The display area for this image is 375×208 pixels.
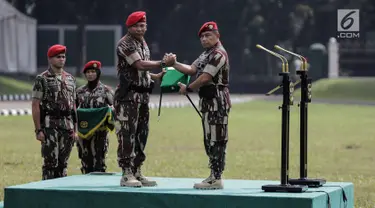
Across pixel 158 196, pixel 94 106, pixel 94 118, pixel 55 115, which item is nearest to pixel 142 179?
pixel 158 196

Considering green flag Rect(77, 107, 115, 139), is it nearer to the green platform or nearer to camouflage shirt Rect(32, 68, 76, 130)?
camouflage shirt Rect(32, 68, 76, 130)

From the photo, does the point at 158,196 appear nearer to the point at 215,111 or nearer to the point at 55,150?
the point at 215,111

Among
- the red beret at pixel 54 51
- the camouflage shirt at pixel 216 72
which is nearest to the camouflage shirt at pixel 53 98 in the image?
the red beret at pixel 54 51

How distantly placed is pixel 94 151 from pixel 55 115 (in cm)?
167

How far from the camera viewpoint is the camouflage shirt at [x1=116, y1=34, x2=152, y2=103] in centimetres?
1146

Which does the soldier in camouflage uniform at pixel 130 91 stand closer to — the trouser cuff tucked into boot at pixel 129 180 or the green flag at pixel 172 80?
the trouser cuff tucked into boot at pixel 129 180

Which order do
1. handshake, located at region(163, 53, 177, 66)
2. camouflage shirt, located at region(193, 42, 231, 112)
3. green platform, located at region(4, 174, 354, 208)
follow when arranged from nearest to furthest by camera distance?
green platform, located at region(4, 174, 354, 208) → camouflage shirt, located at region(193, 42, 231, 112) → handshake, located at region(163, 53, 177, 66)

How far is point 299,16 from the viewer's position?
79.3m

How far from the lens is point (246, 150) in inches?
998

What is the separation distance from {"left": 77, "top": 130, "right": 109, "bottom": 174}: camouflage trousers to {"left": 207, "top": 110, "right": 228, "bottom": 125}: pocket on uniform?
11.8 feet

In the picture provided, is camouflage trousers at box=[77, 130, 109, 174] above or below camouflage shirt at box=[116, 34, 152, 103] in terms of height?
below

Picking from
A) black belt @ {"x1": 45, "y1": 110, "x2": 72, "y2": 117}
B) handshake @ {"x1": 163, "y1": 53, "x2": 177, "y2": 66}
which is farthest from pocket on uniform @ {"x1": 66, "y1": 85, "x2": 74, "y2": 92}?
handshake @ {"x1": 163, "y1": 53, "x2": 177, "y2": 66}

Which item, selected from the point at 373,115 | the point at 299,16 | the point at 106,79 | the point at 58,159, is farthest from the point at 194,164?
the point at 299,16

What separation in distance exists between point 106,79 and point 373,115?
33475mm
